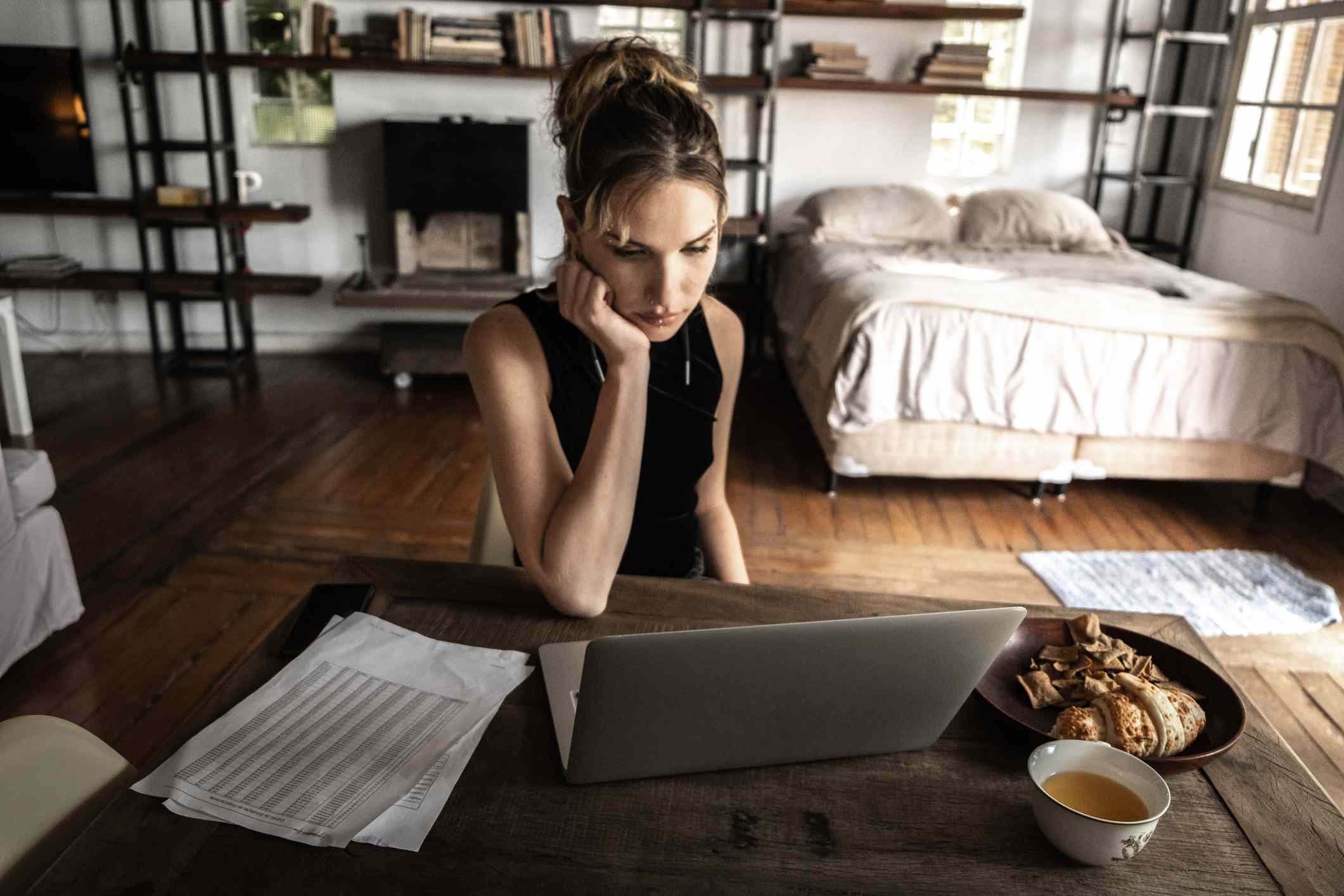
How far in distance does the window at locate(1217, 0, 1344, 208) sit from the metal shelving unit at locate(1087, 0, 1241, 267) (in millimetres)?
98

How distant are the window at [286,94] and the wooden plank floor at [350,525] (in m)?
1.15

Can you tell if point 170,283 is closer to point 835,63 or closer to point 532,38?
point 532,38

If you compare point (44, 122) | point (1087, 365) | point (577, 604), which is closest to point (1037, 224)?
point (1087, 365)

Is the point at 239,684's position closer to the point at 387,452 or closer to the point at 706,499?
the point at 706,499

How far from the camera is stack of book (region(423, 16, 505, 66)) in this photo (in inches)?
155

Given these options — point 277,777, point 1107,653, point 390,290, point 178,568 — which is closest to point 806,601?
point 1107,653

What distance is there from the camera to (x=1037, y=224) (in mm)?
4043

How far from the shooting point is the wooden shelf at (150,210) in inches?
156

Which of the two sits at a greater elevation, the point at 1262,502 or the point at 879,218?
the point at 879,218

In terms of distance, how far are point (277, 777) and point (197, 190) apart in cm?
393

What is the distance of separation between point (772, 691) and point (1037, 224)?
150 inches

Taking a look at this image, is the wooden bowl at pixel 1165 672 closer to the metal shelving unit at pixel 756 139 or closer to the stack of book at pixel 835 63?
the metal shelving unit at pixel 756 139

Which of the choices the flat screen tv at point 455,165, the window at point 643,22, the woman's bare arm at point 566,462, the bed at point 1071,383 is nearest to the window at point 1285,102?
the bed at point 1071,383

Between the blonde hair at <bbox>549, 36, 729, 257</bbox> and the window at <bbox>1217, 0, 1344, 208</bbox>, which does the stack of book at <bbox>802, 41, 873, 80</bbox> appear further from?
the blonde hair at <bbox>549, 36, 729, 257</bbox>
